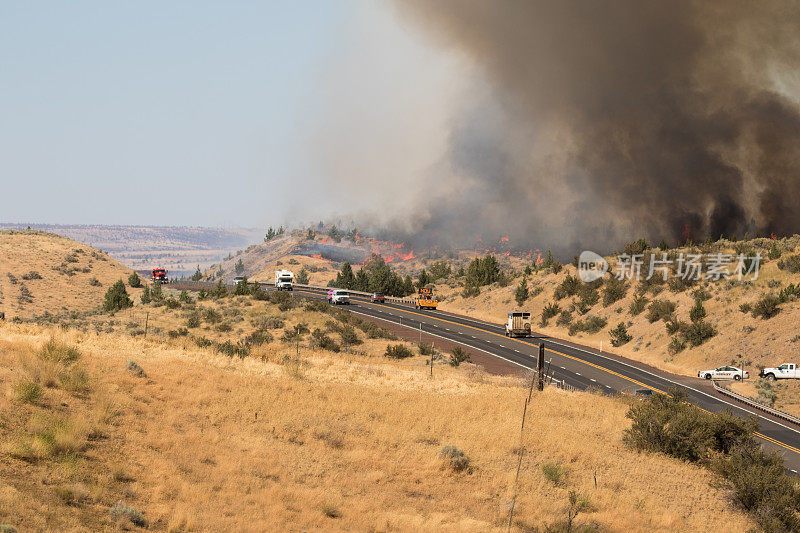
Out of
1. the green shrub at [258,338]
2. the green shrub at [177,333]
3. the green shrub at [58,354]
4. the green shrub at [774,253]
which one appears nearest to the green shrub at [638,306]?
the green shrub at [774,253]

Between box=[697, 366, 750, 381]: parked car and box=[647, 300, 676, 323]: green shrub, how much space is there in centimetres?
1220

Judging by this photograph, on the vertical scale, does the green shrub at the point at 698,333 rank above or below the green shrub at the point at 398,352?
above

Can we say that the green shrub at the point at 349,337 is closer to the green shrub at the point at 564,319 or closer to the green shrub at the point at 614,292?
the green shrub at the point at 564,319

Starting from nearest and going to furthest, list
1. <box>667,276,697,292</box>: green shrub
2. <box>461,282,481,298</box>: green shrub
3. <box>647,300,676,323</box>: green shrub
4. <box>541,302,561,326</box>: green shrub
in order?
<box>647,300,676,323</box>: green shrub, <box>667,276,697,292</box>: green shrub, <box>541,302,561,326</box>: green shrub, <box>461,282,481,298</box>: green shrub

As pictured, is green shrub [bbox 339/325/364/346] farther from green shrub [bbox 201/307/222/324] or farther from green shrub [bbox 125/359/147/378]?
green shrub [bbox 125/359/147/378]

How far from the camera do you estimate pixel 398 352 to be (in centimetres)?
4200

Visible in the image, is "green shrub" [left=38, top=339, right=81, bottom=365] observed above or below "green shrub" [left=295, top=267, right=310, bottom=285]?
above

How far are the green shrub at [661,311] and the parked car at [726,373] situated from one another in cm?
1220

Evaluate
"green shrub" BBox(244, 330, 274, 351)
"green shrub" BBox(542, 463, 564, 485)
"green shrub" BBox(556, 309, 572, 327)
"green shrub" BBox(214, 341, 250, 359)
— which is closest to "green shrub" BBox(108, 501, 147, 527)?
"green shrub" BBox(542, 463, 564, 485)

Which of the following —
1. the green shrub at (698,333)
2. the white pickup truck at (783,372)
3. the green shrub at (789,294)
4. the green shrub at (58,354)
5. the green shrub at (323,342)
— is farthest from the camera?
the green shrub at (698,333)

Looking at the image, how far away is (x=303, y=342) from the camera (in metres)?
44.2

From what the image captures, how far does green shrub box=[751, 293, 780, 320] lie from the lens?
160ft

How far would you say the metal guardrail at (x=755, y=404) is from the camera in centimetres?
3288

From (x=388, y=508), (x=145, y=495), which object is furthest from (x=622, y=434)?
(x=145, y=495)
